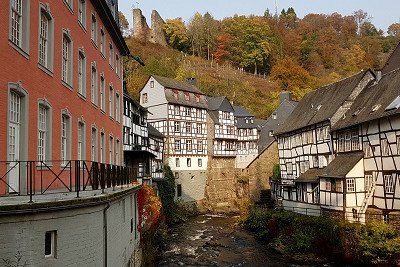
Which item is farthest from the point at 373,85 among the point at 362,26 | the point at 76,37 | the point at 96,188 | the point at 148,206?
the point at 362,26

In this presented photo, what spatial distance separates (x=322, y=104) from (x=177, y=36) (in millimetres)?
63627

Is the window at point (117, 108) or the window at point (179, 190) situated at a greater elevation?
the window at point (117, 108)

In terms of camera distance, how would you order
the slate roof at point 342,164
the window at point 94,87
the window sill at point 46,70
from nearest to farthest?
the window sill at point 46,70, the window at point 94,87, the slate roof at point 342,164

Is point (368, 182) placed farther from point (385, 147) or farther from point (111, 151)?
point (111, 151)

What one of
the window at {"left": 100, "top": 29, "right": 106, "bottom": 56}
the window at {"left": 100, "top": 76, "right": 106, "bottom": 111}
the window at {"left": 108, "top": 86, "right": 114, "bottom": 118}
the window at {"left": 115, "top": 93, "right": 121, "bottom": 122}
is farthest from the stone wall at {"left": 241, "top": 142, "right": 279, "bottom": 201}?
the window at {"left": 100, "top": 29, "right": 106, "bottom": 56}

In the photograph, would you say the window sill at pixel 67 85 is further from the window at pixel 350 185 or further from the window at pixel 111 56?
the window at pixel 350 185

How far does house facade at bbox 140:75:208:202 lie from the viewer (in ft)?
162

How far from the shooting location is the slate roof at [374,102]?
2609 centimetres

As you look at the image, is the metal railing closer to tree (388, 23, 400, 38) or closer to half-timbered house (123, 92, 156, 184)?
half-timbered house (123, 92, 156, 184)

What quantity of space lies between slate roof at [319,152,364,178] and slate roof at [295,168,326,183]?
4.00ft

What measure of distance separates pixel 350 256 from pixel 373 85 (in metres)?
13.2

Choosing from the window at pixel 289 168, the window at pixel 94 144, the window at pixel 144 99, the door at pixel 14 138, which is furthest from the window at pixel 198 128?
the door at pixel 14 138

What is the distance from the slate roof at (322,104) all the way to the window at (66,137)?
21.8 metres

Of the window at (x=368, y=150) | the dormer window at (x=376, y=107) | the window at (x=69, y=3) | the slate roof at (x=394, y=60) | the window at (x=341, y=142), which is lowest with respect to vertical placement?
the window at (x=368, y=150)
